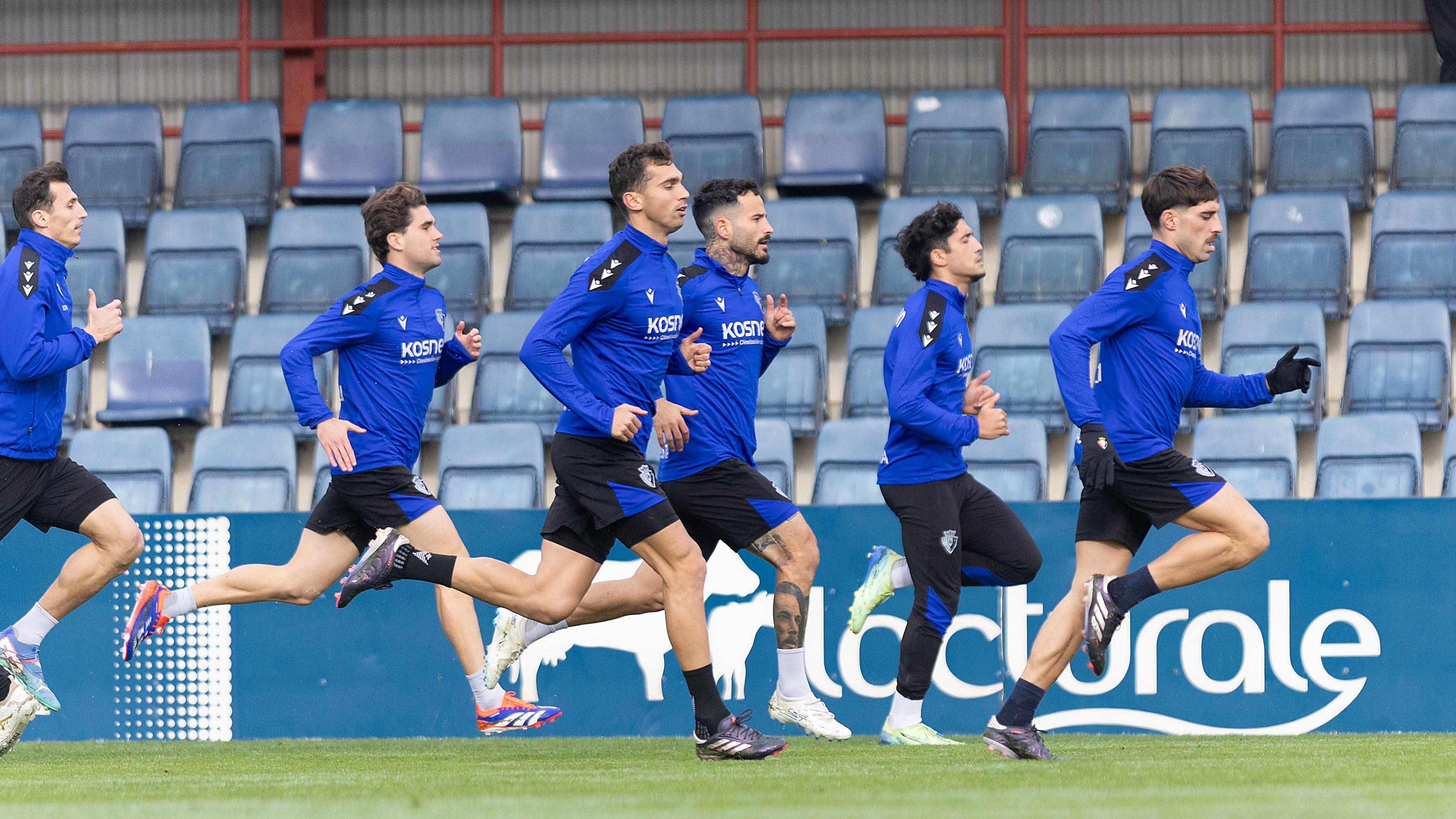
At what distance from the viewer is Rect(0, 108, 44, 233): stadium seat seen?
13.3m

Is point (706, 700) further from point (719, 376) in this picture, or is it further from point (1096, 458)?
point (1096, 458)

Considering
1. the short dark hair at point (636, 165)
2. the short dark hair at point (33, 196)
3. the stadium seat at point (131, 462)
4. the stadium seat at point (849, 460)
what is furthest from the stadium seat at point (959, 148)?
the short dark hair at point (33, 196)

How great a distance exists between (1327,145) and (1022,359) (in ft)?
10.6

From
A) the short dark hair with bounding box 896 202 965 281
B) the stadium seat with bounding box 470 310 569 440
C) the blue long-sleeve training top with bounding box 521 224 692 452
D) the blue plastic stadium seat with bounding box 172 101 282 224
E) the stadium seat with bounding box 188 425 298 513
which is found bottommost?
the stadium seat with bounding box 188 425 298 513

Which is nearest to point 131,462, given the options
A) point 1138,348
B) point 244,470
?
point 244,470

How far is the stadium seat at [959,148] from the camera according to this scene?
12547 millimetres

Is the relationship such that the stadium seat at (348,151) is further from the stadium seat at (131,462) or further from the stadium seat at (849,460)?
the stadium seat at (849,460)

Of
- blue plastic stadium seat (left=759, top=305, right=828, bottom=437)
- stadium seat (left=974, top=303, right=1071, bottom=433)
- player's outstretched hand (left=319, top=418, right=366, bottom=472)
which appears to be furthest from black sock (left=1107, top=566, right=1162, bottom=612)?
blue plastic stadium seat (left=759, top=305, right=828, bottom=437)

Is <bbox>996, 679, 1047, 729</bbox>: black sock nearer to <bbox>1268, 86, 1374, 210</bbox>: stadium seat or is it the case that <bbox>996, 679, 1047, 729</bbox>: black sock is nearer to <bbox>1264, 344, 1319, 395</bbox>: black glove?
<bbox>1264, 344, 1319, 395</bbox>: black glove

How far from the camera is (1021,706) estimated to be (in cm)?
614

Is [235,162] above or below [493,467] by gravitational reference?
above

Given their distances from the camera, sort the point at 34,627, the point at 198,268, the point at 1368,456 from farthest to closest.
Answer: the point at 198,268
the point at 1368,456
the point at 34,627

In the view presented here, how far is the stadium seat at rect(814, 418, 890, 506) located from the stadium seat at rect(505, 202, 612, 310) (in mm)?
2538

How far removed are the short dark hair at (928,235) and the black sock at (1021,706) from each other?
1.68 m
